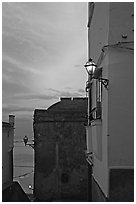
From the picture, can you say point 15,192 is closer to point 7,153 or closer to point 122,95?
point 7,153

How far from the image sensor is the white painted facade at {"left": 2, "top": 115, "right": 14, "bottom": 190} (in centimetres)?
748

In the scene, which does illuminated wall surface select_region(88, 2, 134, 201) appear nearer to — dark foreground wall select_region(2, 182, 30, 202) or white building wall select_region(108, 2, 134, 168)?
white building wall select_region(108, 2, 134, 168)

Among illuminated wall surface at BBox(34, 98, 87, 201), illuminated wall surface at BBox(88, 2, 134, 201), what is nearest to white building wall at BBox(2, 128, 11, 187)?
illuminated wall surface at BBox(88, 2, 134, 201)

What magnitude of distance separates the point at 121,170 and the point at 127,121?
0.75 meters

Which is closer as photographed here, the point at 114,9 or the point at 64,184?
the point at 114,9

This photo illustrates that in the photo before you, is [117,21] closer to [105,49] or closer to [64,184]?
[105,49]

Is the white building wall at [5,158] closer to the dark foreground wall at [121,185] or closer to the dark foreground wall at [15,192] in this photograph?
the dark foreground wall at [15,192]

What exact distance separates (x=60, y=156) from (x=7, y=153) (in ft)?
22.0

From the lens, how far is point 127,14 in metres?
4.82

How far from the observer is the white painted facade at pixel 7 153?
295 inches

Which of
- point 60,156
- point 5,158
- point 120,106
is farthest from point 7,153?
point 60,156

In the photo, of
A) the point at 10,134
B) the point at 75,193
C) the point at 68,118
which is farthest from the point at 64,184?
the point at 10,134

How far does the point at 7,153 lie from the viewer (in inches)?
315

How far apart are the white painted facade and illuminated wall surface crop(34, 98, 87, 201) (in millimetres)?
5915
